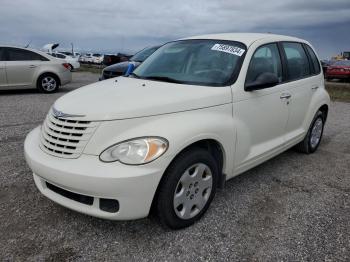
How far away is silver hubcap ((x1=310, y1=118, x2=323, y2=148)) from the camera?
205 inches

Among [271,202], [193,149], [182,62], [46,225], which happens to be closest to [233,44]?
[182,62]

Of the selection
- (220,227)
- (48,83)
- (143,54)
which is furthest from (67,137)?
(48,83)

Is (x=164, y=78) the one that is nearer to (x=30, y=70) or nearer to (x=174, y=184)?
(x=174, y=184)

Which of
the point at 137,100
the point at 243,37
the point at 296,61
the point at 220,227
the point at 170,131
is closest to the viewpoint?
the point at 170,131

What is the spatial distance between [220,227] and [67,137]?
5.09 ft

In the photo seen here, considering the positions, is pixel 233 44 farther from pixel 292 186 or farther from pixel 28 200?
pixel 28 200

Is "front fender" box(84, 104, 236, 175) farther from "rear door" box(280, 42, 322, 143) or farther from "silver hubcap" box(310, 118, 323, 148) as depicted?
"silver hubcap" box(310, 118, 323, 148)

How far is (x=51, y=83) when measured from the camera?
1112cm

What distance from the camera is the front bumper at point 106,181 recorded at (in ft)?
8.20

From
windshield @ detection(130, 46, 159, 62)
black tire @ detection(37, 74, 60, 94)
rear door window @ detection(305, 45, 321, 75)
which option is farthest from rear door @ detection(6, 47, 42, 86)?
rear door window @ detection(305, 45, 321, 75)

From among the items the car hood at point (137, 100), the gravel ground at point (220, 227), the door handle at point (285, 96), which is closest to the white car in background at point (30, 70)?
the gravel ground at point (220, 227)

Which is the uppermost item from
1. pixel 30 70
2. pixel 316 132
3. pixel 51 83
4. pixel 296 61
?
pixel 296 61

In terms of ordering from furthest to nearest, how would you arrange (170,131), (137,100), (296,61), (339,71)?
1. (339,71)
2. (296,61)
3. (137,100)
4. (170,131)

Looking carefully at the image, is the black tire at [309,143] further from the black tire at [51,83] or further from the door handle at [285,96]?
the black tire at [51,83]
